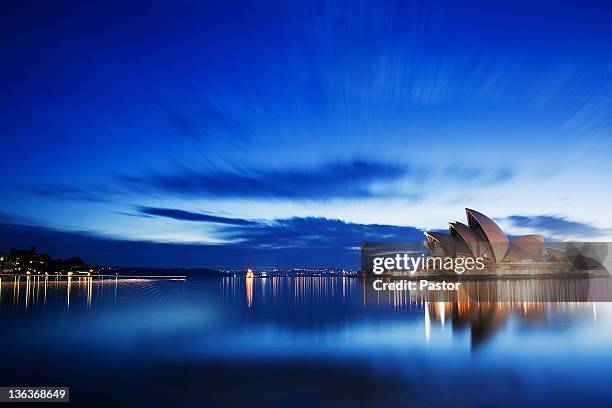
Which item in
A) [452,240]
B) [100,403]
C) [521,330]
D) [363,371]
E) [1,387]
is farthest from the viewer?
[452,240]

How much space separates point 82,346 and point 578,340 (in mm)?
15473

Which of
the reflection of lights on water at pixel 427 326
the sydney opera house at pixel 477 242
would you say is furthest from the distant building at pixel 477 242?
the reflection of lights on water at pixel 427 326

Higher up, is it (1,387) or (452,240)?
(452,240)

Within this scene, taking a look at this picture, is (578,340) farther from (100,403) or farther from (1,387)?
(1,387)

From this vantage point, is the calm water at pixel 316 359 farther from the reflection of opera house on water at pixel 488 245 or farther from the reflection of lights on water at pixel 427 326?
the reflection of opera house on water at pixel 488 245

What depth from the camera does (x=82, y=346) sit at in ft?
45.5

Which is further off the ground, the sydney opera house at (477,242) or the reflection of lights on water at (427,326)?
the sydney opera house at (477,242)

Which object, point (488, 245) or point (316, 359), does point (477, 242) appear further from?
point (316, 359)

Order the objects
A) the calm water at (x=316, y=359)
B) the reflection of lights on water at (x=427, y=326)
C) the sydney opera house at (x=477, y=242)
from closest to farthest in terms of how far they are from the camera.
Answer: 1. the calm water at (x=316, y=359)
2. the reflection of lights on water at (x=427, y=326)
3. the sydney opera house at (x=477, y=242)

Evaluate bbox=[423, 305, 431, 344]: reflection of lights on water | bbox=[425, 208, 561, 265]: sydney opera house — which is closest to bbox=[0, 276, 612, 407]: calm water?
bbox=[423, 305, 431, 344]: reflection of lights on water

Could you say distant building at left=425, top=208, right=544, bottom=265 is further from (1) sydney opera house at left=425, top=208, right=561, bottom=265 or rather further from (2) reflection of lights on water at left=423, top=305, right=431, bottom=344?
(2) reflection of lights on water at left=423, top=305, right=431, bottom=344

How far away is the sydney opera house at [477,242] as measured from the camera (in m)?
63.8

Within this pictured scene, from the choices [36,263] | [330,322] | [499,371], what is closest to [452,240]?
[330,322]

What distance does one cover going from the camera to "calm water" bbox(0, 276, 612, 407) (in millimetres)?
8781
